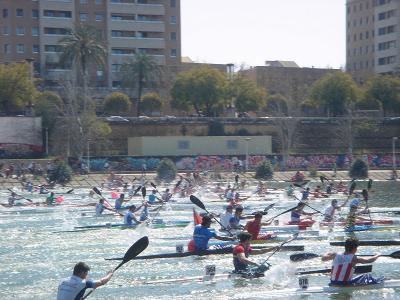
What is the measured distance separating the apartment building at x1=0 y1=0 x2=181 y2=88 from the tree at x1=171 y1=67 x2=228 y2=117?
368 inches

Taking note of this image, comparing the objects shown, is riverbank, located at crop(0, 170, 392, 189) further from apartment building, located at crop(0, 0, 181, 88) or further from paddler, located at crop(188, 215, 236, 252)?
paddler, located at crop(188, 215, 236, 252)

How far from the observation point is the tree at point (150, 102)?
94.4m

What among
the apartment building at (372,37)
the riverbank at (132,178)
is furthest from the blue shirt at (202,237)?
the apartment building at (372,37)

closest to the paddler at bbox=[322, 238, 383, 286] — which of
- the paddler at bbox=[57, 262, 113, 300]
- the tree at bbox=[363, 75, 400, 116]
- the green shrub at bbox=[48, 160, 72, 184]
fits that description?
the paddler at bbox=[57, 262, 113, 300]

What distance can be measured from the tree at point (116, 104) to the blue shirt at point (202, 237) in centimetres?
6892

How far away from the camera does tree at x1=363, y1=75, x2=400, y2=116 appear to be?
95.7m

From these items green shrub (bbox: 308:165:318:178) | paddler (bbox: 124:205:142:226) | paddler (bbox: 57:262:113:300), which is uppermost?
paddler (bbox: 57:262:113:300)

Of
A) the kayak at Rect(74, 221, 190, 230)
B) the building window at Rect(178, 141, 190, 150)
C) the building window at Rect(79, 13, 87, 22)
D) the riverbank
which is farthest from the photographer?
the building window at Rect(79, 13, 87, 22)

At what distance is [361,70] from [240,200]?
3642 inches

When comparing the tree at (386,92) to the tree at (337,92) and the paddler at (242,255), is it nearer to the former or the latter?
the tree at (337,92)

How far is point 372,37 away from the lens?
420ft

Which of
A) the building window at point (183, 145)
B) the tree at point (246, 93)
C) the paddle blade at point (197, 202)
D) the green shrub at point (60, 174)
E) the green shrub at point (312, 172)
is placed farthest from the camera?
the tree at point (246, 93)

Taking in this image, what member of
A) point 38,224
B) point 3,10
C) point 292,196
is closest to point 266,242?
point 38,224

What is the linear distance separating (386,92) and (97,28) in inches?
1518
